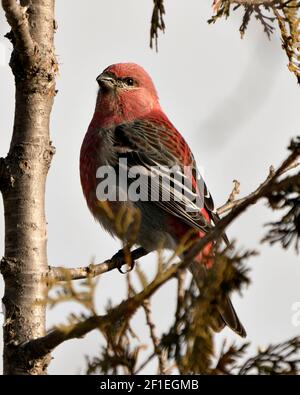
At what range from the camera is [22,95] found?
3.49 metres

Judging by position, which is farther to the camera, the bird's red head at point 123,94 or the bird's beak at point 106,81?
the bird's beak at point 106,81

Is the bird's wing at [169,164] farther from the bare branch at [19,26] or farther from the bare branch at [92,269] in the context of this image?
the bare branch at [19,26]

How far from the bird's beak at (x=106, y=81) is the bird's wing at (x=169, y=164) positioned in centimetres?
40

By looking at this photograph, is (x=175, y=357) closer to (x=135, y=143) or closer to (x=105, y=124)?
(x=135, y=143)

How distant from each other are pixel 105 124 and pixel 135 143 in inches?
16.0

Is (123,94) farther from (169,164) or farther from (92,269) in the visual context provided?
(92,269)

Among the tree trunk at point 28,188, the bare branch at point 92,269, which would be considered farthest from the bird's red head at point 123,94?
the tree trunk at point 28,188

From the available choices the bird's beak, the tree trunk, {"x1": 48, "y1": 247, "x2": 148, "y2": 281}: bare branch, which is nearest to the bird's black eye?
the bird's beak

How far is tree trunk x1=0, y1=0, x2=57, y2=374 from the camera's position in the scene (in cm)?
320

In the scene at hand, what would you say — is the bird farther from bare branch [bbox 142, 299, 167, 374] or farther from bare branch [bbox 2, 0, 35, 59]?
bare branch [bbox 142, 299, 167, 374]

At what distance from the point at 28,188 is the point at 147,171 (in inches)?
73.8

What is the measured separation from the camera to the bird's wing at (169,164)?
16.5ft

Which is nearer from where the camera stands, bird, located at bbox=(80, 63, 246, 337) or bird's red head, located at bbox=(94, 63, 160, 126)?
bird, located at bbox=(80, 63, 246, 337)
